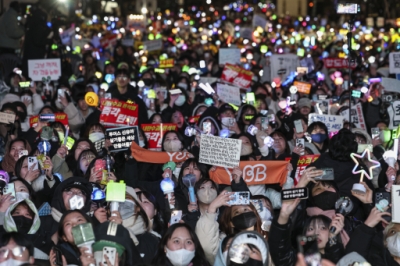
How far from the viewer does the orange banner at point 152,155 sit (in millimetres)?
11555

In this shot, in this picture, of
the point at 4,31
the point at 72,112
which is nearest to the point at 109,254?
the point at 72,112

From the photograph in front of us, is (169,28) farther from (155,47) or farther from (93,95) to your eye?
(93,95)

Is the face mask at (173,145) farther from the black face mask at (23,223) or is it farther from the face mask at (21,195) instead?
the black face mask at (23,223)

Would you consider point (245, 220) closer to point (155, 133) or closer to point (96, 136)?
point (96, 136)

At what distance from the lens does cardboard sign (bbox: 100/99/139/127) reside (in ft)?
44.2

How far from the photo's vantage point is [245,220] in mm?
8148

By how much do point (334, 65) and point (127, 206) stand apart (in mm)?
13134

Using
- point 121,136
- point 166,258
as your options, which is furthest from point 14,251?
point 121,136

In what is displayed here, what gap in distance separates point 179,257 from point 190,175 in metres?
2.52

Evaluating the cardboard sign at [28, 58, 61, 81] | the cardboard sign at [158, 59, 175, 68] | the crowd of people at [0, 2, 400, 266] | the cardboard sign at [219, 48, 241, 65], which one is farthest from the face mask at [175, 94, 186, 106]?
the cardboard sign at [158, 59, 175, 68]

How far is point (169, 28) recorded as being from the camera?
34.8 metres

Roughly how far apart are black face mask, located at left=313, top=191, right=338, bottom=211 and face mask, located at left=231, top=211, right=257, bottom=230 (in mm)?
881

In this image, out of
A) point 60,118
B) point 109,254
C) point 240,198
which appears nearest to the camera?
point 109,254

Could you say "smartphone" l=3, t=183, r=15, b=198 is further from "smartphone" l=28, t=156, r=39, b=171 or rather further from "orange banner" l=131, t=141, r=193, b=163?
"orange banner" l=131, t=141, r=193, b=163
